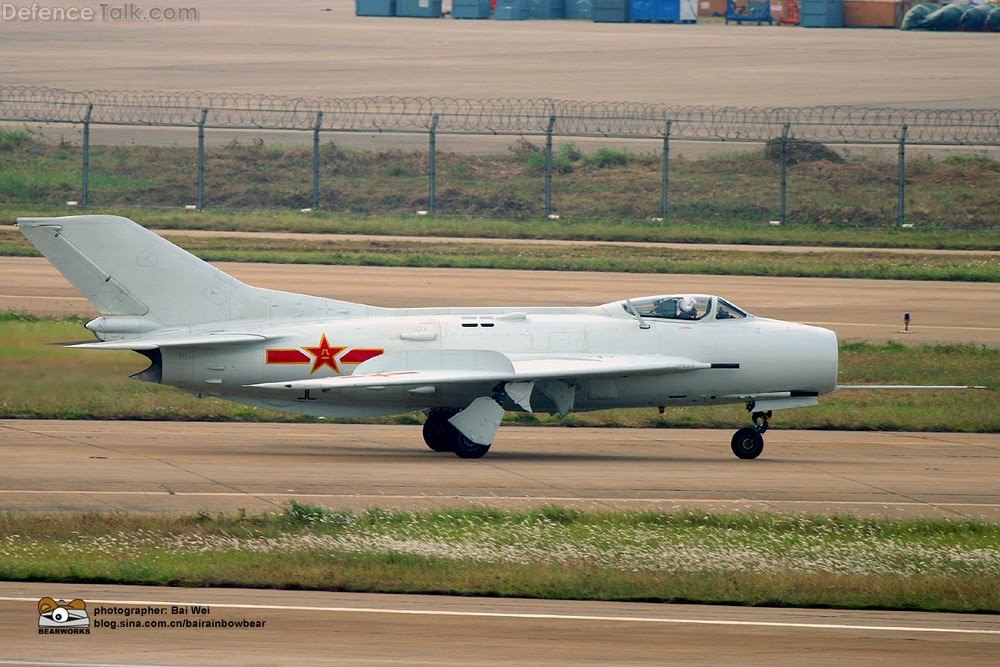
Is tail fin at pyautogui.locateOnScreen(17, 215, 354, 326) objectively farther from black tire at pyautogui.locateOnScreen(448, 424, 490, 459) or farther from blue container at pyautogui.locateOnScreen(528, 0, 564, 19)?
blue container at pyautogui.locateOnScreen(528, 0, 564, 19)

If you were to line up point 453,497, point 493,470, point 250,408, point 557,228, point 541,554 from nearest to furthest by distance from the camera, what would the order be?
1. point 541,554
2. point 453,497
3. point 493,470
4. point 250,408
5. point 557,228

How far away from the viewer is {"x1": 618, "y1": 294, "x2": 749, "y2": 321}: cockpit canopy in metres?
24.5

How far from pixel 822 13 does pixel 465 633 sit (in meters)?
106

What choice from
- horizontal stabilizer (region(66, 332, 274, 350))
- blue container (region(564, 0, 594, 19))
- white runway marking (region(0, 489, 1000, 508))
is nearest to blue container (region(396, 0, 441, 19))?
blue container (region(564, 0, 594, 19))

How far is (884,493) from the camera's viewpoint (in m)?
21.3

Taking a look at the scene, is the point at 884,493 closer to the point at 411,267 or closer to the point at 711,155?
the point at 411,267

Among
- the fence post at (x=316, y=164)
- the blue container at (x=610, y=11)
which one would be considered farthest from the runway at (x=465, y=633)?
the blue container at (x=610, y=11)

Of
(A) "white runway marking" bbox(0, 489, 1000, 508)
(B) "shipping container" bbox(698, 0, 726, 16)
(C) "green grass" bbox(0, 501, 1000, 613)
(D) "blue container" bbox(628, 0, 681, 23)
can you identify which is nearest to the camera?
(C) "green grass" bbox(0, 501, 1000, 613)

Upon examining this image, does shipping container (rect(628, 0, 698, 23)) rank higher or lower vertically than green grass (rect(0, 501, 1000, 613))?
higher

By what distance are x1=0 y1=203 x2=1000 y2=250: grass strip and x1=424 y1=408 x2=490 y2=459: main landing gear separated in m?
26.4

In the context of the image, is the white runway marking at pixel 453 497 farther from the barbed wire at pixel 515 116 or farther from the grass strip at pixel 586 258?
the barbed wire at pixel 515 116

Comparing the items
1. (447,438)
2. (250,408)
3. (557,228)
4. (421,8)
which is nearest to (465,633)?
(447,438)

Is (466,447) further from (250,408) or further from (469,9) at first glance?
(469,9)

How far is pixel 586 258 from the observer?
45.3 metres
